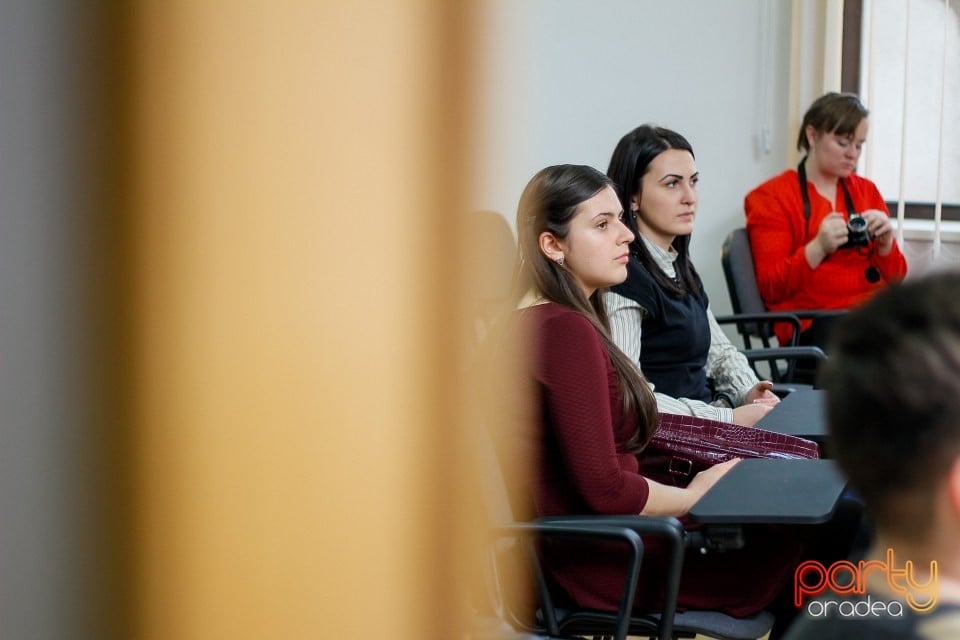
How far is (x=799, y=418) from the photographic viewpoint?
6.93 ft

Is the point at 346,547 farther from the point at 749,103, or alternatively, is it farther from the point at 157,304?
the point at 749,103

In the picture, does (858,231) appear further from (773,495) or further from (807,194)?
(773,495)

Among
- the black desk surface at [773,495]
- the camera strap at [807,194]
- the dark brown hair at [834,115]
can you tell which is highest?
the dark brown hair at [834,115]

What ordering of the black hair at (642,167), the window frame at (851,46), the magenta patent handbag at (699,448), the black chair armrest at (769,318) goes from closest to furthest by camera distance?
the magenta patent handbag at (699,448), the black hair at (642,167), the black chair armrest at (769,318), the window frame at (851,46)

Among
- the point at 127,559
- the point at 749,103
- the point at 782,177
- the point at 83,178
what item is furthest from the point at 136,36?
the point at 749,103

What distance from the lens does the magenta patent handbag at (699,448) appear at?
1940 mm

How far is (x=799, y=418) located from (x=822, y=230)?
1608 millimetres

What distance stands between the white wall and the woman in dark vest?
0.80m

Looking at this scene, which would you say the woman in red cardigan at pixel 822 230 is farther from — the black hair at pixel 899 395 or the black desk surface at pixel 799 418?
the black hair at pixel 899 395

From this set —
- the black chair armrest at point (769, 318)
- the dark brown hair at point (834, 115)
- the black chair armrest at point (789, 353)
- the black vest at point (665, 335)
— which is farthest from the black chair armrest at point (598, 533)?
the dark brown hair at point (834, 115)

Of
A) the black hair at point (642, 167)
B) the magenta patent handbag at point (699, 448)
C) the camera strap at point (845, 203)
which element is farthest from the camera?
the camera strap at point (845, 203)

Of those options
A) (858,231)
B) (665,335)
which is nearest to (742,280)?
(858,231)

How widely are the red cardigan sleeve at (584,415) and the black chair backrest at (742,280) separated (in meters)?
1.93

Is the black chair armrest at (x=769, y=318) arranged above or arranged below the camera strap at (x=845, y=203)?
below
